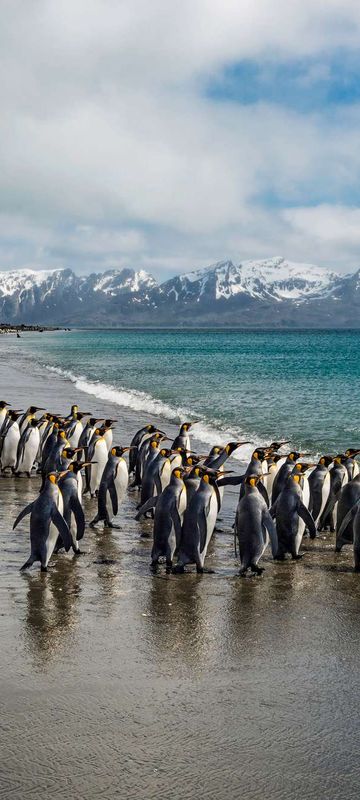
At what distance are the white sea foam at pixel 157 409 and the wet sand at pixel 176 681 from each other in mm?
10503

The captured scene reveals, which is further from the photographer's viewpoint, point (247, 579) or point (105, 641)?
point (247, 579)

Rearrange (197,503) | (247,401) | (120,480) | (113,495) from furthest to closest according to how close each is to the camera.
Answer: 1. (247,401)
2. (120,480)
3. (113,495)
4. (197,503)

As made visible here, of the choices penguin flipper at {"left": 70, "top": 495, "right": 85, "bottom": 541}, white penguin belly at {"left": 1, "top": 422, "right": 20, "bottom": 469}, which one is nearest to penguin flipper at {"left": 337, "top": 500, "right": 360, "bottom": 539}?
penguin flipper at {"left": 70, "top": 495, "right": 85, "bottom": 541}

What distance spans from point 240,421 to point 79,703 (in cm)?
2098

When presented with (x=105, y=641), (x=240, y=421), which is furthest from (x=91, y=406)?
(x=105, y=641)

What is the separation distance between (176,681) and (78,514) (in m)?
4.23

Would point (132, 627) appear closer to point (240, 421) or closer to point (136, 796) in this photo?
point (136, 796)

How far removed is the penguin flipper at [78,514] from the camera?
9.82 m

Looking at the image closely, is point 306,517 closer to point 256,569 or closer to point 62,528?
point 256,569

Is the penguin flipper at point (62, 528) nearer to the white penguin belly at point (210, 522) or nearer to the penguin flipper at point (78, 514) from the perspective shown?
the penguin flipper at point (78, 514)

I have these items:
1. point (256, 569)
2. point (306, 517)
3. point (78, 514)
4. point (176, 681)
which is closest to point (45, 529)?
point (78, 514)

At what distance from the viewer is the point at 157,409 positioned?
29.4 m

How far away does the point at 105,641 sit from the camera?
6.58 m

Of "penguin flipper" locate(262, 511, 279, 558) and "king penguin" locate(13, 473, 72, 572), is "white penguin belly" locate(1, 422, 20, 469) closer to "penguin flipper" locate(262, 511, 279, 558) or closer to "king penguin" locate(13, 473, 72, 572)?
"king penguin" locate(13, 473, 72, 572)
